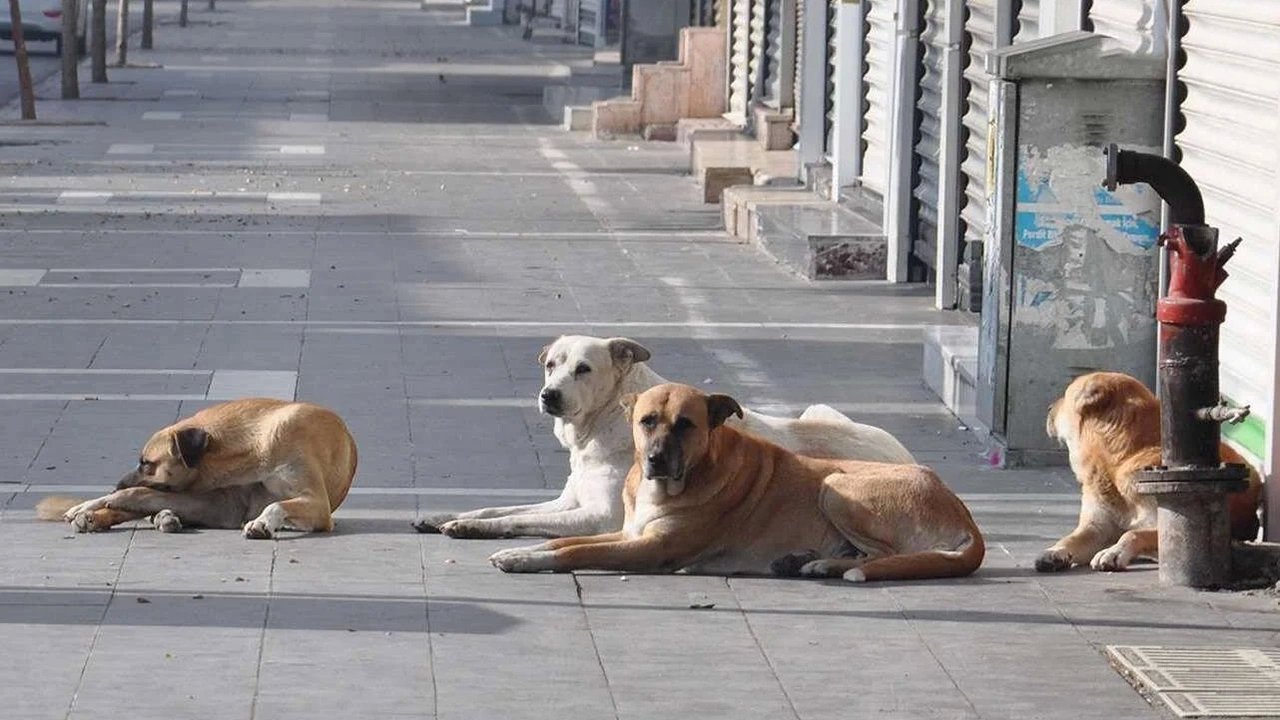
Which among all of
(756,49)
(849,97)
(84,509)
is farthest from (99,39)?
(84,509)

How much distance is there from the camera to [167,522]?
8758mm

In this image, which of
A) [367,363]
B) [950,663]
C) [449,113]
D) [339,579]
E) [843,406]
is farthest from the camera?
[449,113]

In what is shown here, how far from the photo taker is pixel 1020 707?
6336 millimetres

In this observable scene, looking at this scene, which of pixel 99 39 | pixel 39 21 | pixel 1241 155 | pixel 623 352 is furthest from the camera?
pixel 39 21

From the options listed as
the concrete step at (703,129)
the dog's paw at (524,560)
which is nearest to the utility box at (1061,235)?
the dog's paw at (524,560)

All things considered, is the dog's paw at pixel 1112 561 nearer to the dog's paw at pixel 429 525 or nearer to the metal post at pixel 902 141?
the dog's paw at pixel 429 525

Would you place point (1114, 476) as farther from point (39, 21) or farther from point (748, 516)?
point (39, 21)

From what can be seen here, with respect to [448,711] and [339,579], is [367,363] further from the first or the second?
[448,711]

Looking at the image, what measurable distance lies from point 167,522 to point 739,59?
19.3 m

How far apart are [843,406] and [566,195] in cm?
1080

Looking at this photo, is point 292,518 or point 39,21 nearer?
point 292,518

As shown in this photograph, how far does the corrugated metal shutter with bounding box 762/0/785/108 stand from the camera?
24750 mm

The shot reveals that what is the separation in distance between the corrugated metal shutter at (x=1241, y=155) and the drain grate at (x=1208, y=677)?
5.66ft

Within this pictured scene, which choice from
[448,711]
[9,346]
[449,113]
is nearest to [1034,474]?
[448,711]
